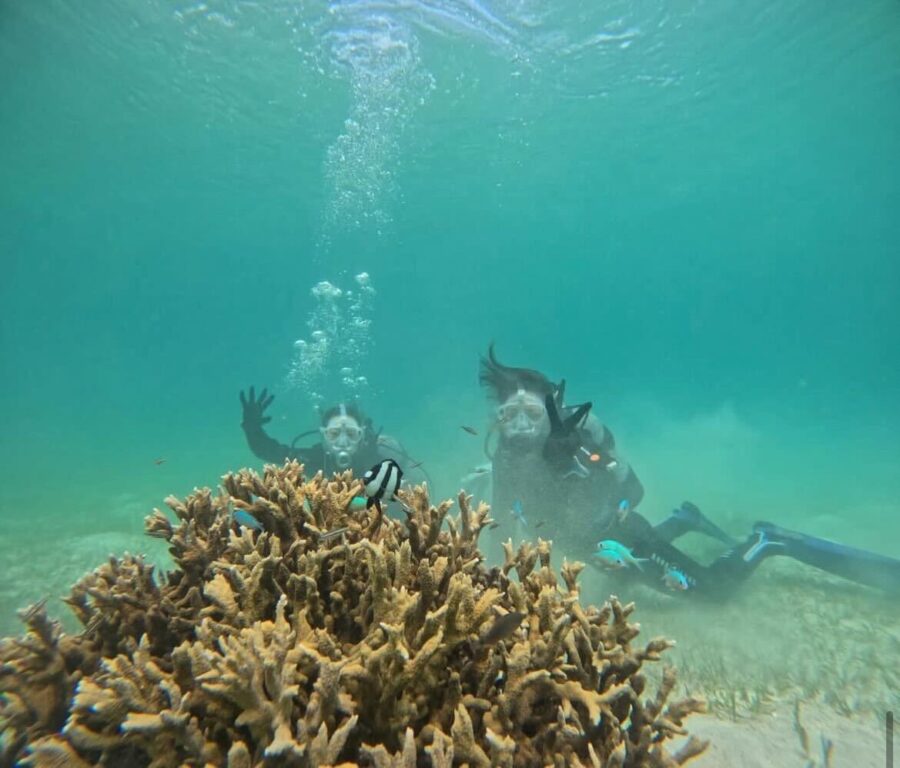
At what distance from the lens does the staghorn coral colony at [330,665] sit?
1800 millimetres

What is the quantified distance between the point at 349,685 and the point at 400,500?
3.78ft

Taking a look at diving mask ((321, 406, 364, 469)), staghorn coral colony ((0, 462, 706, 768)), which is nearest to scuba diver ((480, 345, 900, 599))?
diving mask ((321, 406, 364, 469))

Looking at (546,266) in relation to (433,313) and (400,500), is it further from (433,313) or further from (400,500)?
(400,500)

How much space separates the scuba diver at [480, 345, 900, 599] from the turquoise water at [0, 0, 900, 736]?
594 centimetres

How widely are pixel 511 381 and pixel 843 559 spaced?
6.79 metres

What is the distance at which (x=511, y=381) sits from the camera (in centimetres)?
973

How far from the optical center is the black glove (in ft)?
23.7

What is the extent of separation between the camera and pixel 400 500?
296cm

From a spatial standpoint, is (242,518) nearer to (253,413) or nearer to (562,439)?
(562,439)

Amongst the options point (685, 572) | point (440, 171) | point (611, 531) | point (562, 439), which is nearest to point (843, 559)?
point (685, 572)

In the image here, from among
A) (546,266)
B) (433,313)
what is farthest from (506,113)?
(433,313)

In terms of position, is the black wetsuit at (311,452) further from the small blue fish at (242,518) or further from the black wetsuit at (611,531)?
the small blue fish at (242,518)

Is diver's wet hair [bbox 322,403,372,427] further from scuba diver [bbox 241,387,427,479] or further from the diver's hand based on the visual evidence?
the diver's hand

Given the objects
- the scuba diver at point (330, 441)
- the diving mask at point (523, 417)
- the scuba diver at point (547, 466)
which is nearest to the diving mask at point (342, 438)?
the scuba diver at point (330, 441)
